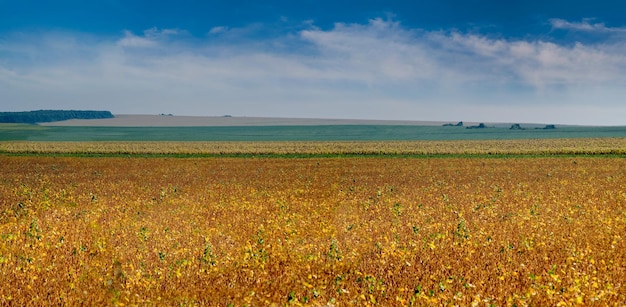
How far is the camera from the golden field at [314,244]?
10000 millimetres

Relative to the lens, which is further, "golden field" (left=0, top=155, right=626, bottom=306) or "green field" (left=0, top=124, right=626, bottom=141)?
"green field" (left=0, top=124, right=626, bottom=141)

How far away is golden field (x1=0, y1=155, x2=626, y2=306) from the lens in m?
10.0

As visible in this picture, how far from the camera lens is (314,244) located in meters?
13.7

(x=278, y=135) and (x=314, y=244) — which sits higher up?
(x=278, y=135)

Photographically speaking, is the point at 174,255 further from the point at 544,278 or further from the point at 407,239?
the point at 544,278

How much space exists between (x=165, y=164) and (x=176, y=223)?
83.9 ft

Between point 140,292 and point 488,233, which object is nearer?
point 140,292

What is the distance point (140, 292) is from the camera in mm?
10180

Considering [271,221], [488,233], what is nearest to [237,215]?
[271,221]

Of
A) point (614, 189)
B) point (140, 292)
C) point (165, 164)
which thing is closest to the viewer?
point (140, 292)

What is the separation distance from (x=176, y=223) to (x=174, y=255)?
4.06 m

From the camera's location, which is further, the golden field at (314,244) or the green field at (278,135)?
the green field at (278,135)

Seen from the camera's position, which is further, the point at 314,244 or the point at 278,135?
the point at 278,135

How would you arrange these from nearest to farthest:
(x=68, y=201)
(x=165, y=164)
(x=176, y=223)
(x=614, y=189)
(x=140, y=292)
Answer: (x=140, y=292) → (x=176, y=223) → (x=68, y=201) → (x=614, y=189) → (x=165, y=164)
